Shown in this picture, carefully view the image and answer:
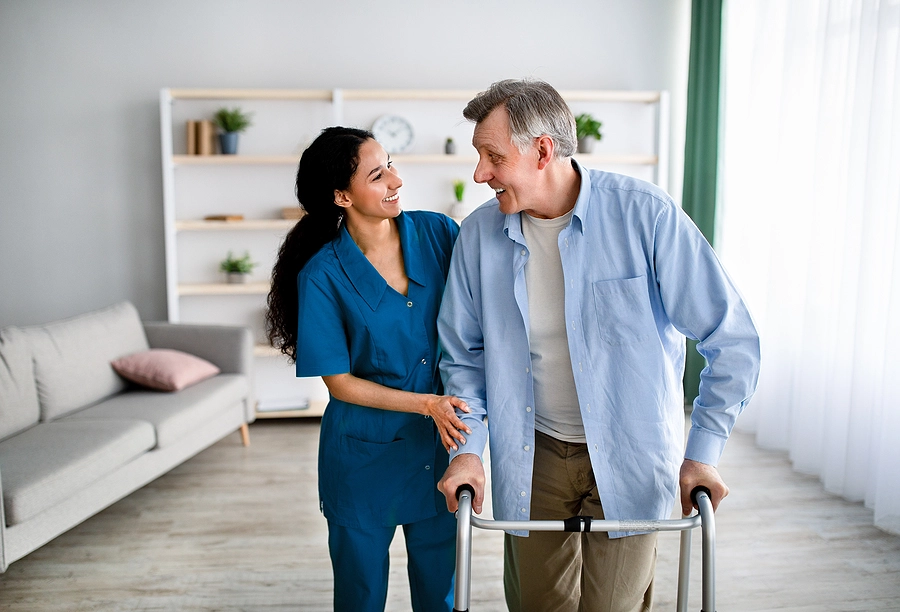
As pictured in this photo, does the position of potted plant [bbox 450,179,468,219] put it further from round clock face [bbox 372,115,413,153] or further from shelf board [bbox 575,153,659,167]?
shelf board [bbox 575,153,659,167]

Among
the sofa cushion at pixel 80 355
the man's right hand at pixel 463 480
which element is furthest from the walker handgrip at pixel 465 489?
the sofa cushion at pixel 80 355

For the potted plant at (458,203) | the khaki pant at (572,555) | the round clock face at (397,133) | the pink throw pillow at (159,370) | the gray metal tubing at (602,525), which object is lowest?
the pink throw pillow at (159,370)

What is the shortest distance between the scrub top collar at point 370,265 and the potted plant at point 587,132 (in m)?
3.18

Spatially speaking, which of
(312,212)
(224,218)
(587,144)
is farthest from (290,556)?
(587,144)

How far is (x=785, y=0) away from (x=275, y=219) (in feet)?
10.6

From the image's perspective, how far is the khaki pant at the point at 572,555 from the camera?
1551 millimetres

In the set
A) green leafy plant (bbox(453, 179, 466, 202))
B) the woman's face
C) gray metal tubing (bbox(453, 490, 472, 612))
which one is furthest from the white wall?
gray metal tubing (bbox(453, 490, 472, 612))

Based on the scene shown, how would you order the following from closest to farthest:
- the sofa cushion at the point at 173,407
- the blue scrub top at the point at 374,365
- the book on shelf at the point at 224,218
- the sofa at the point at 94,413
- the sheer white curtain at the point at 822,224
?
the blue scrub top at the point at 374,365 → the sofa at the point at 94,413 → the sheer white curtain at the point at 822,224 → the sofa cushion at the point at 173,407 → the book on shelf at the point at 224,218

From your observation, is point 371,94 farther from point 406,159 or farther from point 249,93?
point 249,93

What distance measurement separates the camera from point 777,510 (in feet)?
Result: 10.2

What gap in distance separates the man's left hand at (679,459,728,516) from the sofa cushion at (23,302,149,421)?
2.96m

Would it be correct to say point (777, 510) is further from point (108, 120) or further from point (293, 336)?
point (108, 120)

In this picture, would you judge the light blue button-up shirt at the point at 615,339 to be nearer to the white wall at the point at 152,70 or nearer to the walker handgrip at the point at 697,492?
the walker handgrip at the point at 697,492

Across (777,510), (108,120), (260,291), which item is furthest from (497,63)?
(777,510)
